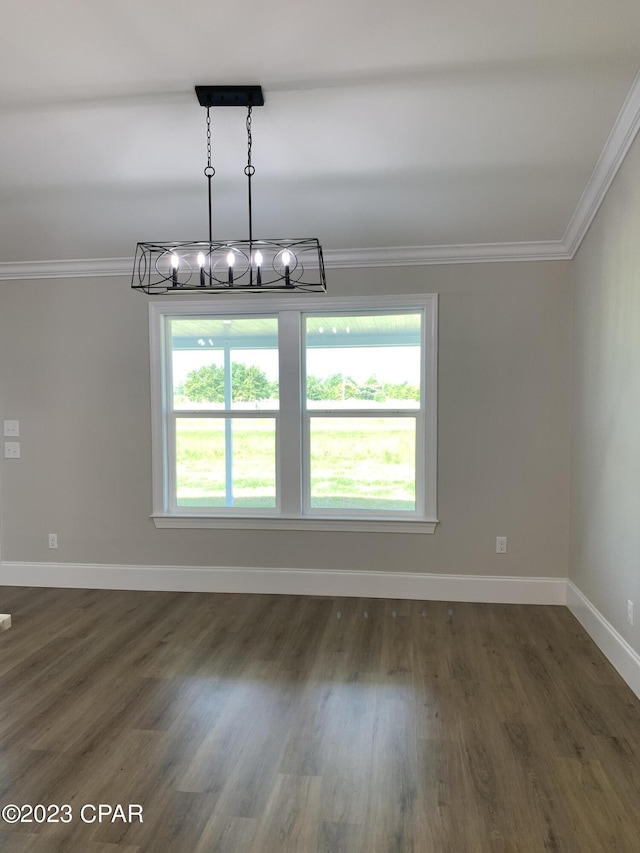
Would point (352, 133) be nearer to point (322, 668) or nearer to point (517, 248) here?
point (517, 248)

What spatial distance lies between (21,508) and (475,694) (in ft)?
11.7

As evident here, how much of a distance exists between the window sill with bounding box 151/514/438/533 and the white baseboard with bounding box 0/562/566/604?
0.31 meters

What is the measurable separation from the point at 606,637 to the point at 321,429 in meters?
2.23

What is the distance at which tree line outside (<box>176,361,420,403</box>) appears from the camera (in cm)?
425

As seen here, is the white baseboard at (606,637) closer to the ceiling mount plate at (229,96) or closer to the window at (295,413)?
the window at (295,413)

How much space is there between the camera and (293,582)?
4289 mm

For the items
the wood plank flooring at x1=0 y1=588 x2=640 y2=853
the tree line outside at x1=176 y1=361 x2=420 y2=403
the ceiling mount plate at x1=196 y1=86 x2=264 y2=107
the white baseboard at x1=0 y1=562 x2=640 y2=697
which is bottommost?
the wood plank flooring at x1=0 y1=588 x2=640 y2=853

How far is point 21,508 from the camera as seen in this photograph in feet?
14.9

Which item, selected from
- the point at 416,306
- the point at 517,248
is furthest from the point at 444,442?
the point at 517,248

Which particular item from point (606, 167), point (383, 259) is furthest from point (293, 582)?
point (606, 167)

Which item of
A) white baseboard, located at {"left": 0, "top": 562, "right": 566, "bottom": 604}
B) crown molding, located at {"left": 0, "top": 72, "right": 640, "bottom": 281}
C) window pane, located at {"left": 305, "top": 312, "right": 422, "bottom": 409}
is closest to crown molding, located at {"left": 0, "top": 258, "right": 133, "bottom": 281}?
crown molding, located at {"left": 0, "top": 72, "right": 640, "bottom": 281}

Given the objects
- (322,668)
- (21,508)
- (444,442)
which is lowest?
(322,668)

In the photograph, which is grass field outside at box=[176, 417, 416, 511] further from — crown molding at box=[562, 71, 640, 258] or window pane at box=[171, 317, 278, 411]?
crown molding at box=[562, 71, 640, 258]

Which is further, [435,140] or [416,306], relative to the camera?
[416,306]
